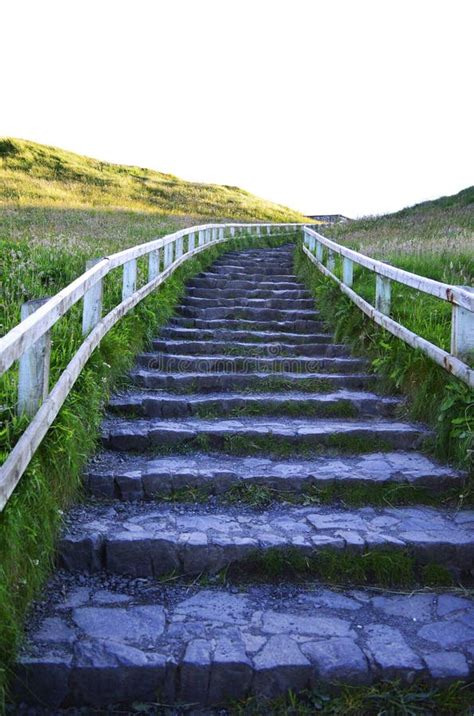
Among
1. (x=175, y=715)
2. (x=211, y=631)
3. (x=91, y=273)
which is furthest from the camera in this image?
(x=91, y=273)

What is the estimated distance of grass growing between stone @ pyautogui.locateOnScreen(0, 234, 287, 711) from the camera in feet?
12.0

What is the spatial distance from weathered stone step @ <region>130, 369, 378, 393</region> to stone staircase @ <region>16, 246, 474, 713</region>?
0.07 feet

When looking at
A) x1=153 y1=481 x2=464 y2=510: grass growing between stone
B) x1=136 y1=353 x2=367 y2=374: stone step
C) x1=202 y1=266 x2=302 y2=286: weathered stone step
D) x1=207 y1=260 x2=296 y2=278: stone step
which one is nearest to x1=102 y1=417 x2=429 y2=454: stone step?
x1=153 y1=481 x2=464 y2=510: grass growing between stone

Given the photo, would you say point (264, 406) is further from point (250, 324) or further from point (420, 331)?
point (250, 324)

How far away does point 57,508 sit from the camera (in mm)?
4551

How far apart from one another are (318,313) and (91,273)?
538 centimetres

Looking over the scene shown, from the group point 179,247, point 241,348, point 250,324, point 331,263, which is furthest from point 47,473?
point 179,247

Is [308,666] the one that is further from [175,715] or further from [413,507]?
[413,507]

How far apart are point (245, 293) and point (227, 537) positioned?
315 inches

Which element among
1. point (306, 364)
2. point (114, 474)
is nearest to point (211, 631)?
point (114, 474)

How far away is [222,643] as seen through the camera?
381 cm

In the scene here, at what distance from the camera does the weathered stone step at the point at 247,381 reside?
762 centimetres

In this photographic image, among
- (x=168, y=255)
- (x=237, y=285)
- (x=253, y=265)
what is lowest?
(x=237, y=285)

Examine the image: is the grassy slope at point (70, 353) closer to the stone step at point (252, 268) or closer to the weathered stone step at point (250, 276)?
the weathered stone step at point (250, 276)
